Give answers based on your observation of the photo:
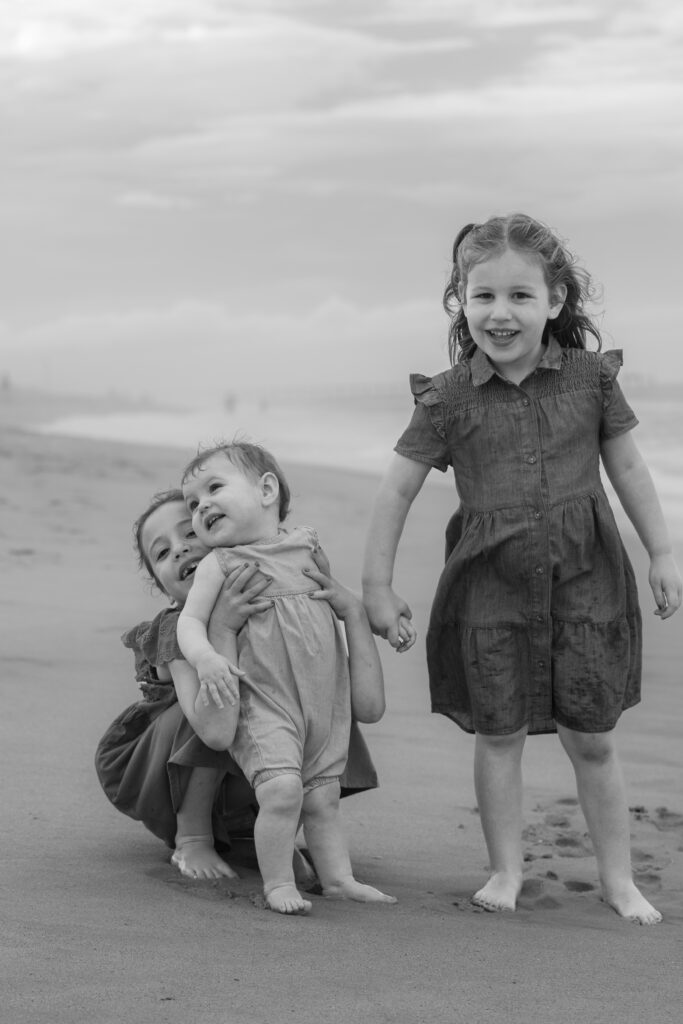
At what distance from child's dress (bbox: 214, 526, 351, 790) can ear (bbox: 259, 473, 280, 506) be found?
0.13 m

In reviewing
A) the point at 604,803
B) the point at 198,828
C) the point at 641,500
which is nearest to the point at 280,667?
the point at 198,828

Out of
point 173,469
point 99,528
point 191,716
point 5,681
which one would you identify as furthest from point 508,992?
point 173,469

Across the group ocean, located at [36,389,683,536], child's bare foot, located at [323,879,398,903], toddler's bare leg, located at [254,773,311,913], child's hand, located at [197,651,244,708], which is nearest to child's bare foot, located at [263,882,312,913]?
toddler's bare leg, located at [254,773,311,913]

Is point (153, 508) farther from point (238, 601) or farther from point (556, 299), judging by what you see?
point (556, 299)

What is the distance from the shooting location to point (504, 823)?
352cm

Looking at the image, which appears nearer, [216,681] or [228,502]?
[216,681]

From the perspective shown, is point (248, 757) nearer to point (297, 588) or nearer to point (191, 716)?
point (191, 716)

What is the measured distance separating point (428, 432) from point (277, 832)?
3.60ft

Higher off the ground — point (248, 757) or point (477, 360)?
point (477, 360)

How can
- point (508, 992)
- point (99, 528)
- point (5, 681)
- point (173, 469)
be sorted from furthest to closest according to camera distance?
1. point (173, 469)
2. point (99, 528)
3. point (5, 681)
4. point (508, 992)

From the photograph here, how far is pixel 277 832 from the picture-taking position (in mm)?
3164

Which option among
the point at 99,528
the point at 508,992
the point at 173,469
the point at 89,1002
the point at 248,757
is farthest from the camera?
the point at 173,469

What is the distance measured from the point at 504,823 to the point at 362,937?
2.28 ft

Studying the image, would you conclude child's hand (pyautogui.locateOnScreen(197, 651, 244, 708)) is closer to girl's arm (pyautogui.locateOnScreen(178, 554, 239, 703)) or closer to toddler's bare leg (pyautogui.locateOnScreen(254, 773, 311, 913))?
girl's arm (pyautogui.locateOnScreen(178, 554, 239, 703))
